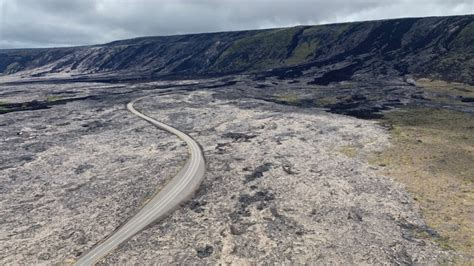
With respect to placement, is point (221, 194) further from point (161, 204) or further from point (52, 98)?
point (52, 98)

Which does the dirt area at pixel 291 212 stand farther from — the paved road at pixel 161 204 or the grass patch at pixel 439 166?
the grass patch at pixel 439 166

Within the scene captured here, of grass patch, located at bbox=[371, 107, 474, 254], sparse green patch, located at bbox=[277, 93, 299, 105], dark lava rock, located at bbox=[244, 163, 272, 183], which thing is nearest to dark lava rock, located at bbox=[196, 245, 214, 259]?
dark lava rock, located at bbox=[244, 163, 272, 183]

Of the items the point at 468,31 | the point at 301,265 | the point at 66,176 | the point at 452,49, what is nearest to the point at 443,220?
the point at 301,265

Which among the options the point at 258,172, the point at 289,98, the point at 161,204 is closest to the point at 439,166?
the point at 258,172

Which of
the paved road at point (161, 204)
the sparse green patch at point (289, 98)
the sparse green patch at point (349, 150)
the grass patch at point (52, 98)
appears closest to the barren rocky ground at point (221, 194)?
the sparse green patch at point (349, 150)

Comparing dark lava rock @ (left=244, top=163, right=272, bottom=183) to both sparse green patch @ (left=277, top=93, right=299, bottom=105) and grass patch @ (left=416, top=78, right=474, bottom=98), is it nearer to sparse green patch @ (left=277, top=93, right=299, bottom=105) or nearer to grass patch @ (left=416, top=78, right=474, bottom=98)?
sparse green patch @ (left=277, top=93, right=299, bottom=105)

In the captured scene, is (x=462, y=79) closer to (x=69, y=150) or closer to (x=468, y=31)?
(x=468, y=31)

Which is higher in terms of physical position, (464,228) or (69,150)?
(464,228)
